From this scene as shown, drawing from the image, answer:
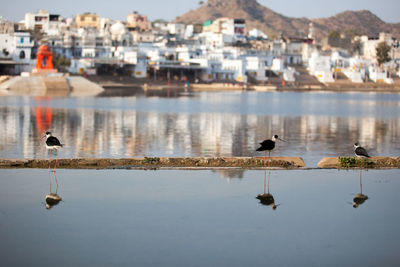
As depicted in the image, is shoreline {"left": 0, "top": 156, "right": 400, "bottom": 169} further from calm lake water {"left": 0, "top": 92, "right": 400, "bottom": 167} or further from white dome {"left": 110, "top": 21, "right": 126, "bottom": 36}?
white dome {"left": 110, "top": 21, "right": 126, "bottom": 36}

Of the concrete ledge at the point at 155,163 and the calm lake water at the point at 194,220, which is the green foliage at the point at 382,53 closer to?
the concrete ledge at the point at 155,163

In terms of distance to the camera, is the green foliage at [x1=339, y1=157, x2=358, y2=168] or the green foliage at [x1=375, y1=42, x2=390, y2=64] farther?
the green foliage at [x1=375, y1=42, x2=390, y2=64]

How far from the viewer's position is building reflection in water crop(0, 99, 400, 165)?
21.5 meters

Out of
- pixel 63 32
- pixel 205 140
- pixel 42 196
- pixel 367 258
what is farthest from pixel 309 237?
pixel 63 32

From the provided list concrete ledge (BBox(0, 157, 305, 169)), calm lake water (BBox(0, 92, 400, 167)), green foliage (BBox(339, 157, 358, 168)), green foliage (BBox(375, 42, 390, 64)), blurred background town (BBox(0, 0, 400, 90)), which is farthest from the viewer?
green foliage (BBox(375, 42, 390, 64))

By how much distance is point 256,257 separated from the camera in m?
9.02

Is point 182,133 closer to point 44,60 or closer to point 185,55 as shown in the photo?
point 44,60

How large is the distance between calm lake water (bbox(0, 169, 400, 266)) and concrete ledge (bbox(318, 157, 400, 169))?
3.54 feet

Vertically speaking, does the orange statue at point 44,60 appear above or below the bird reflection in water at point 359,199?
above

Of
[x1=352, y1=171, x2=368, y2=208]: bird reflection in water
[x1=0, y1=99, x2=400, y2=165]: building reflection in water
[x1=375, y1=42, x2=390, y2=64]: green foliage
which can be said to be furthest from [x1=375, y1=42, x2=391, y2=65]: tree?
[x1=352, y1=171, x2=368, y2=208]: bird reflection in water

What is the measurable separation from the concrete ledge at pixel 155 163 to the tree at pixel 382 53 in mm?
122056

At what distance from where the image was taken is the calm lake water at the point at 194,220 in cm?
903

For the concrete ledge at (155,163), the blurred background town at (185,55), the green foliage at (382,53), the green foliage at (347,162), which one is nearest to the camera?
the concrete ledge at (155,163)

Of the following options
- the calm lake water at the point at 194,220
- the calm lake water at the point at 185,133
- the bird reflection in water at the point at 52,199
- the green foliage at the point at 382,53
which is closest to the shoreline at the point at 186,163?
the calm lake water at the point at 194,220
